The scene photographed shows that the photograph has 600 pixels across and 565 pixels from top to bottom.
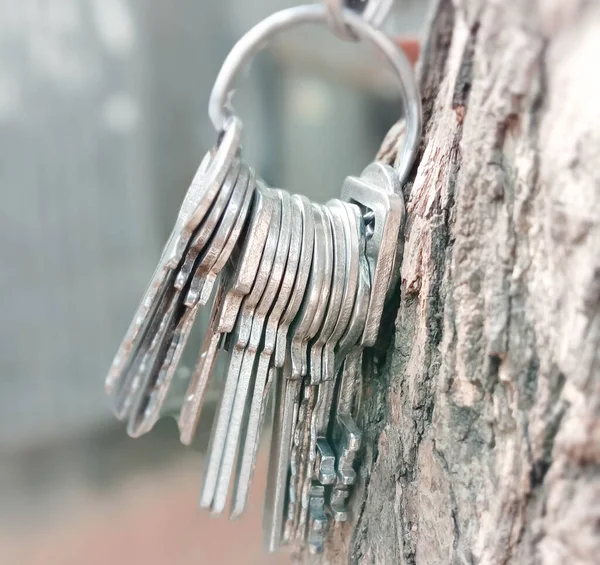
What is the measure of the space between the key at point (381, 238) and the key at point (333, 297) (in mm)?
23

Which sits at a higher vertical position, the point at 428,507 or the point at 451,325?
the point at 451,325

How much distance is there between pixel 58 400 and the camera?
70 centimetres

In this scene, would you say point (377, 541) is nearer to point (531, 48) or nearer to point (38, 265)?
point (531, 48)

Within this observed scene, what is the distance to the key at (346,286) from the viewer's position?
366mm

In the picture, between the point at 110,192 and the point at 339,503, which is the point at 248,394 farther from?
the point at 110,192

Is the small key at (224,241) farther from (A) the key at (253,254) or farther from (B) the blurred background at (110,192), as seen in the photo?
(B) the blurred background at (110,192)

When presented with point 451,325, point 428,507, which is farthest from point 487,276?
point 428,507

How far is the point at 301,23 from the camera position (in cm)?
38

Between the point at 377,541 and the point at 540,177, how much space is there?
12.3 inches

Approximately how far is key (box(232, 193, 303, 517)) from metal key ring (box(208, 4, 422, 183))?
0.09m

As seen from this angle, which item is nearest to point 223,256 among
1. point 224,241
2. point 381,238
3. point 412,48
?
point 224,241

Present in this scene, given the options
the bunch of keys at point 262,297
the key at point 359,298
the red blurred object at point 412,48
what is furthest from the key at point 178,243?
the red blurred object at point 412,48

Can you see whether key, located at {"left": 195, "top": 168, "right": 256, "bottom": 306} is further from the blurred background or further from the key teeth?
the blurred background

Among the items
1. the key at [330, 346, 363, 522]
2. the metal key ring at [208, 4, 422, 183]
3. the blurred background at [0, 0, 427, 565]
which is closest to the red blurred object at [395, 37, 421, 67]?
the blurred background at [0, 0, 427, 565]
